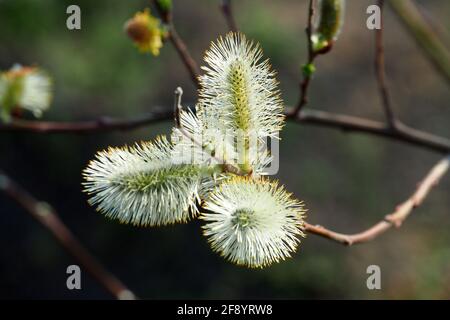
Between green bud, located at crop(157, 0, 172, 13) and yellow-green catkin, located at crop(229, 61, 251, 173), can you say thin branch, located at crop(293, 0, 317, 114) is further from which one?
green bud, located at crop(157, 0, 172, 13)

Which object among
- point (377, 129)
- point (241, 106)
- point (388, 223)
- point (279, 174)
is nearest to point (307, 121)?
point (377, 129)

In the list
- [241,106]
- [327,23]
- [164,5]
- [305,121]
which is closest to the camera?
[241,106]

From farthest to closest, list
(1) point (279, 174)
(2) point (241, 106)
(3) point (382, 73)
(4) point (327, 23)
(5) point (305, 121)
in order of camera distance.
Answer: (1) point (279, 174), (5) point (305, 121), (3) point (382, 73), (4) point (327, 23), (2) point (241, 106)

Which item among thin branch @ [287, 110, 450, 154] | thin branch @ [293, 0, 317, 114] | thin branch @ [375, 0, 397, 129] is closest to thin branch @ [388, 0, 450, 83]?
thin branch @ [375, 0, 397, 129]

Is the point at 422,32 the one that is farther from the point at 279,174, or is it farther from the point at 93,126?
the point at 279,174

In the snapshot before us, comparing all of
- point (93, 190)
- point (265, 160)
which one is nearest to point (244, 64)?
point (265, 160)

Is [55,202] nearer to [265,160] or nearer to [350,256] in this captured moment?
[350,256]
